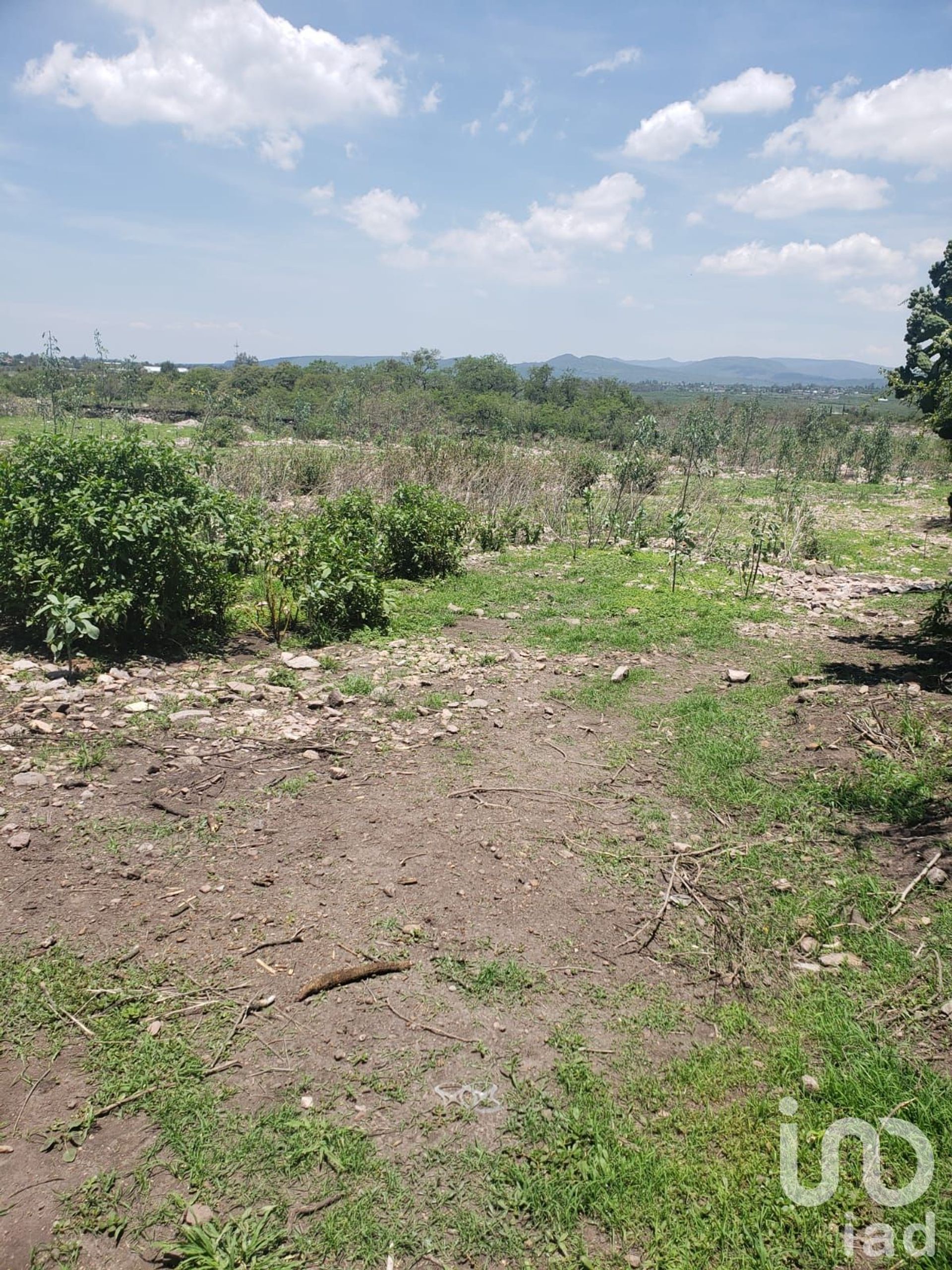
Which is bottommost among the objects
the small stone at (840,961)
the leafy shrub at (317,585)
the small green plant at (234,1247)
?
the small stone at (840,961)

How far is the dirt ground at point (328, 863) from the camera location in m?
2.32

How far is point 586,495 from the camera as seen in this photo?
12.0 m

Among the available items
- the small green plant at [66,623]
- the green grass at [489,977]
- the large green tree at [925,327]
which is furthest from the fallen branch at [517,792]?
the large green tree at [925,327]

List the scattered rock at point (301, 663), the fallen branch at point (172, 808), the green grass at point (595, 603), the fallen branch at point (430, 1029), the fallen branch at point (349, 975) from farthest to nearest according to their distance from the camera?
1. the green grass at point (595, 603)
2. the scattered rock at point (301, 663)
3. the fallen branch at point (172, 808)
4. the fallen branch at point (349, 975)
5. the fallen branch at point (430, 1029)

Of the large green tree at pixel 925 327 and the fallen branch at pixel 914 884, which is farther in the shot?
the large green tree at pixel 925 327

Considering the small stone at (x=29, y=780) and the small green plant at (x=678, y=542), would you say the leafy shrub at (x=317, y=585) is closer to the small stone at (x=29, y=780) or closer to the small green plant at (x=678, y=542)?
the small stone at (x=29, y=780)

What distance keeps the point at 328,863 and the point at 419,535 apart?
6030 millimetres

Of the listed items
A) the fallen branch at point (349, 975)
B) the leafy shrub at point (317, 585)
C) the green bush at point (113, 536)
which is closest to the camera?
the fallen branch at point (349, 975)

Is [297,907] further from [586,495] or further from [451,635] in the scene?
[586,495]

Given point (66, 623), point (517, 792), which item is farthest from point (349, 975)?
point (66, 623)

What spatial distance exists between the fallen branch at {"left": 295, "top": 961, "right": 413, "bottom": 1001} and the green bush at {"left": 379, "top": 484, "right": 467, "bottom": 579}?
6.15m

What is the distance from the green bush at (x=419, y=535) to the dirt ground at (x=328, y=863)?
3.55 meters

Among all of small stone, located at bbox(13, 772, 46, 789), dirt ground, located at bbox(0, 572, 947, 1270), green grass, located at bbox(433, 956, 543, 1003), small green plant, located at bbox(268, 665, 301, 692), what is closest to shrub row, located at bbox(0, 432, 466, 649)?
dirt ground, located at bbox(0, 572, 947, 1270)

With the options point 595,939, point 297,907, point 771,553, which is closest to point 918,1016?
point 595,939
